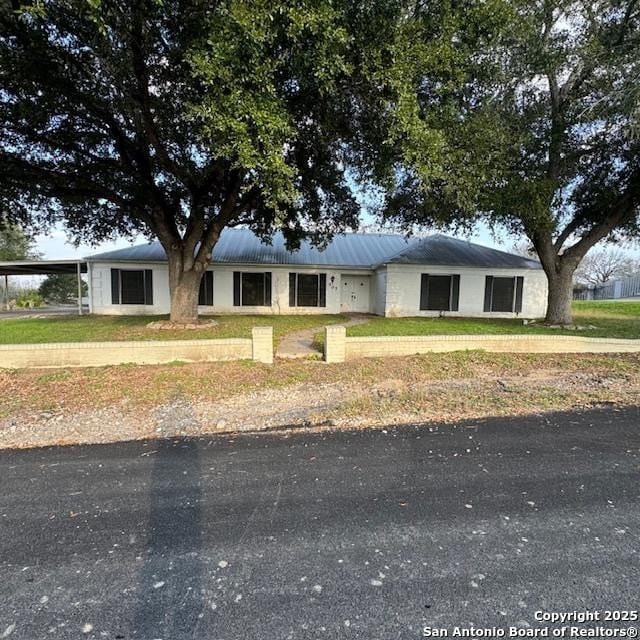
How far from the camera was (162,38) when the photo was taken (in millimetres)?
6660

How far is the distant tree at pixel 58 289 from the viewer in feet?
103

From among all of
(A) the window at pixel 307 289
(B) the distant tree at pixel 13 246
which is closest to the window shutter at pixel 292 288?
(A) the window at pixel 307 289

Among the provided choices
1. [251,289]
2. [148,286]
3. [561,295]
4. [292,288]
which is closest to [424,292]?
[561,295]

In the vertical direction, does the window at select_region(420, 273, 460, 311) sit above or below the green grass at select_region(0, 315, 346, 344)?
above

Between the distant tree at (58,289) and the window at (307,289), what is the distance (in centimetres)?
2380

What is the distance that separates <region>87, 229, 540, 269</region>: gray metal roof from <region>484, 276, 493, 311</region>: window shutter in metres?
0.63

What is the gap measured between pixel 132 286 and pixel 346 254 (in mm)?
9388

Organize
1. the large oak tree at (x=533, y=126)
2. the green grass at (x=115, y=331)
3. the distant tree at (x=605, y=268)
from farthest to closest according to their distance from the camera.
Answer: the distant tree at (x=605, y=268)
the green grass at (x=115, y=331)
the large oak tree at (x=533, y=126)

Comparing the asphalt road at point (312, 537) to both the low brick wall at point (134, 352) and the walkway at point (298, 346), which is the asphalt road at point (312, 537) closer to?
the low brick wall at point (134, 352)

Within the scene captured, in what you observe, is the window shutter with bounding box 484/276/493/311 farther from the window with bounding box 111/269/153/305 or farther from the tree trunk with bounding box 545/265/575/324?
the window with bounding box 111/269/153/305

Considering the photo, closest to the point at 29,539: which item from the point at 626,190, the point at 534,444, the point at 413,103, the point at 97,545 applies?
the point at 97,545

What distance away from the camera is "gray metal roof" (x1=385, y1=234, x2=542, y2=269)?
1622 cm

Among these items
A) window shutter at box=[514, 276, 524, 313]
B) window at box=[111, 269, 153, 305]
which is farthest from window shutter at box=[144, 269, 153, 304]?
window shutter at box=[514, 276, 524, 313]

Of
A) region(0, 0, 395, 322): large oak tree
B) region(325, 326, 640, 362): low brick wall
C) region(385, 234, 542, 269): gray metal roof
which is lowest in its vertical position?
region(325, 326, 640, 362): low brick wall
